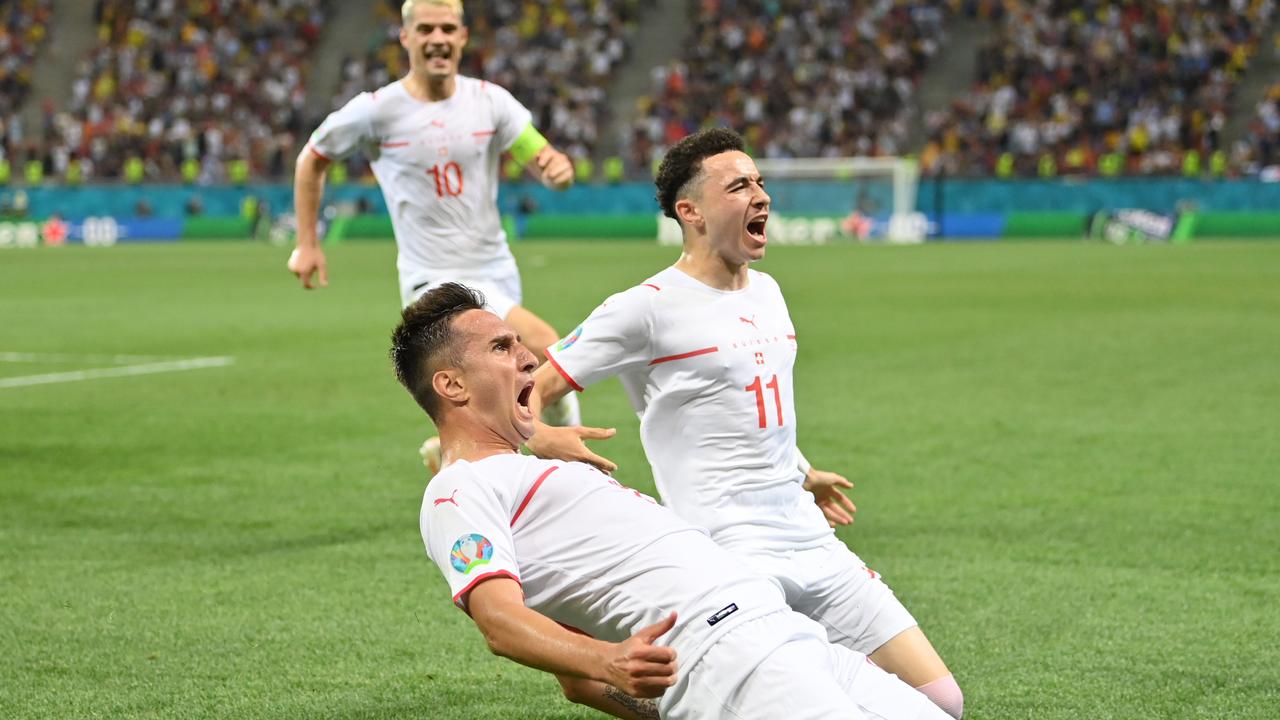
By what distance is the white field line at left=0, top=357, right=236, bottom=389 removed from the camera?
1402cm

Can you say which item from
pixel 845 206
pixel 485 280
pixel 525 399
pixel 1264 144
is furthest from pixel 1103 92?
pixel 525 399

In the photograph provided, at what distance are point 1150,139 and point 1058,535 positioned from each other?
3600 centimetres

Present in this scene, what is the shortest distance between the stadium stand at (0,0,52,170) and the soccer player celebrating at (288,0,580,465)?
147 ft

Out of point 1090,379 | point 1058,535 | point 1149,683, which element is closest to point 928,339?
point 1090,379

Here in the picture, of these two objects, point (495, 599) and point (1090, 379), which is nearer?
point (495, 599)

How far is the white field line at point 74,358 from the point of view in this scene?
Answer: 15.8m

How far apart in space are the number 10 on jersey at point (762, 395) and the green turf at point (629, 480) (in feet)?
3.74

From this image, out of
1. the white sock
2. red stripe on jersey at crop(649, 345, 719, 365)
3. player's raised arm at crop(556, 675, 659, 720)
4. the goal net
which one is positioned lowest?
the goal net

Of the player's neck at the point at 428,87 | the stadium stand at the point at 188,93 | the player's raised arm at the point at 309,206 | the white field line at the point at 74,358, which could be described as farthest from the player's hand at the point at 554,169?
the stadium stand at the point at 188,93

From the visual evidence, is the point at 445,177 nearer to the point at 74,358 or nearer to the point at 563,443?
the point at 563,443

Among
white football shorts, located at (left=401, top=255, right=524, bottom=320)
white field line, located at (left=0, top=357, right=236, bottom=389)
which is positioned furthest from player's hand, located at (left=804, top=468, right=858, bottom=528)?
white field line, located at (left=0, top=357, right=236, bottom=389)

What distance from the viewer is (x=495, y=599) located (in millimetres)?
3410

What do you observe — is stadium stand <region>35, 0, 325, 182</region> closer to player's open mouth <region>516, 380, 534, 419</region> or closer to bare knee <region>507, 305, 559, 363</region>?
bare knee <region>507, 305, 559, 363</region>

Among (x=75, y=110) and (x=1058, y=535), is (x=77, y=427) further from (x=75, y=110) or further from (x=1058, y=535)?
(x=75, y=110)
